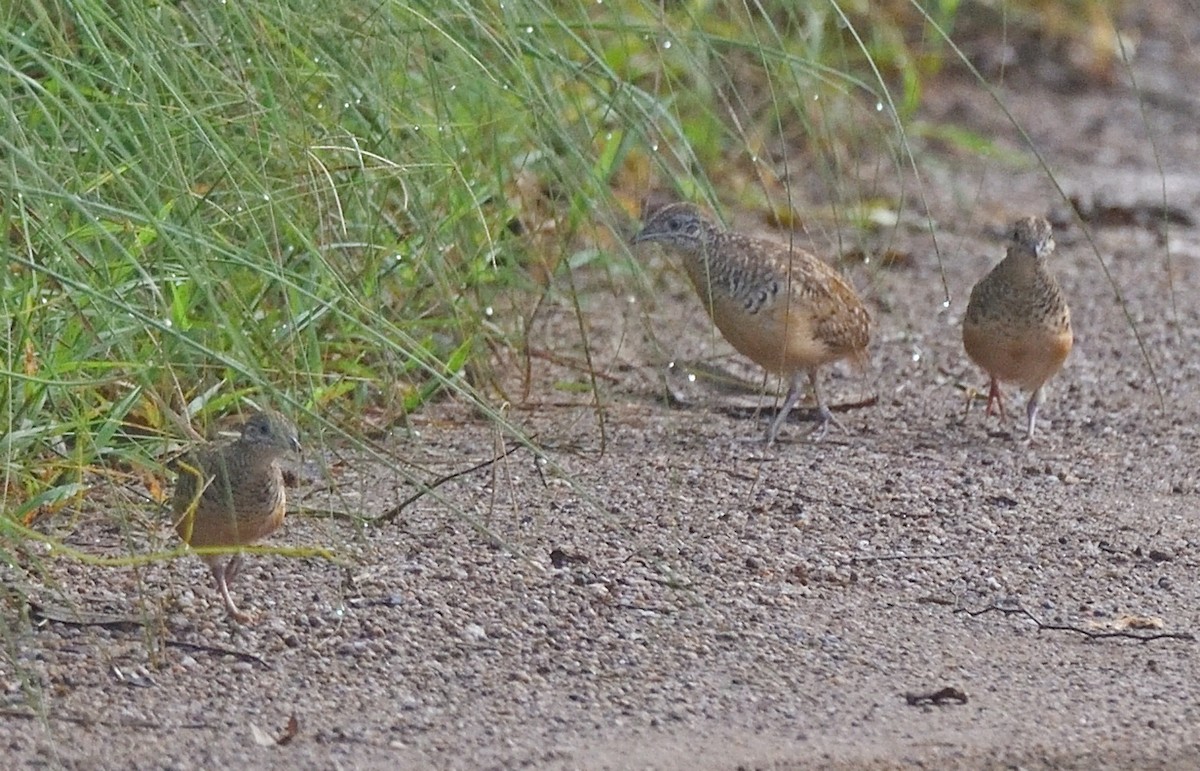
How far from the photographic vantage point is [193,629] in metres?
4.20

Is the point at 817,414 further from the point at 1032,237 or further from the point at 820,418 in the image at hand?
the point at 1032,237

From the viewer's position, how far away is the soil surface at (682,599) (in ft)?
12.3

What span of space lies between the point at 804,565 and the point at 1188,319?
10.3ft

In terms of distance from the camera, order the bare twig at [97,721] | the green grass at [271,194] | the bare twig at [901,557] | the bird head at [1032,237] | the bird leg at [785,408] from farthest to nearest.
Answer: the bird head at [1032,237] < the bird leg at [785,408] < the bare twig at [901,557] < the green grass at [271,194] < the bare twig at [97,721]

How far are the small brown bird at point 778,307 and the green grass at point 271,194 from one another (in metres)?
0.42

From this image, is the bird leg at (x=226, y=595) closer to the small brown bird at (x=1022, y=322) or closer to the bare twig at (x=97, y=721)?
the bare twig at (x=97, y=721)

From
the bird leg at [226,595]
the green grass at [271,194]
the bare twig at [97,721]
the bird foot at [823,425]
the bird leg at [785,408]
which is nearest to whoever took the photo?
the bare twig at [97,721]

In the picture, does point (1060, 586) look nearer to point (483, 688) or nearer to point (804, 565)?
point (804, 565)

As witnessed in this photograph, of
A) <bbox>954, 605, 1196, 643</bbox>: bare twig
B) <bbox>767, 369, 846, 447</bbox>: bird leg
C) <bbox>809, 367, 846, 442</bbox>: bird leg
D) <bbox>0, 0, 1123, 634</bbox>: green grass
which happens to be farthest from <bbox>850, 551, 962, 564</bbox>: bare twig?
<bbox>809, 367, 846, 442</bbox>: bird leg

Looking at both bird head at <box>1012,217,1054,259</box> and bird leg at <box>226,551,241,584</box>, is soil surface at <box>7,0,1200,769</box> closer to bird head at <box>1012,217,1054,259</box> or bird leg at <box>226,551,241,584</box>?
bird leg at <box>226,551,241,584</box>

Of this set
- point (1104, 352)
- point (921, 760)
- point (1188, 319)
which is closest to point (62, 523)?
point (921, 760)

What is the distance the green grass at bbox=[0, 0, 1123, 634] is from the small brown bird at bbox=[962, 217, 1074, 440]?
3.75 feet

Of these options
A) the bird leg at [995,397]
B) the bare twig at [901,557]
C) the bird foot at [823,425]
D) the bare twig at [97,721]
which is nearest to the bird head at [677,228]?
the bird foot at [823,425]

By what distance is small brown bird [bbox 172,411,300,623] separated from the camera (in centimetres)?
428
